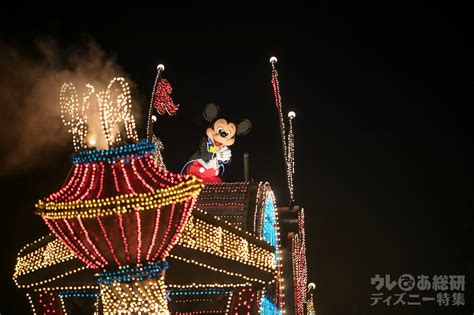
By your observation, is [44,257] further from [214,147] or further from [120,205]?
[214,147]

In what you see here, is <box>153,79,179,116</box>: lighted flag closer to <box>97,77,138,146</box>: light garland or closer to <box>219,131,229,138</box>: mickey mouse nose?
<box>219,131,229,138</box>: mickey mouse nose

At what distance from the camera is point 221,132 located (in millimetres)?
17812

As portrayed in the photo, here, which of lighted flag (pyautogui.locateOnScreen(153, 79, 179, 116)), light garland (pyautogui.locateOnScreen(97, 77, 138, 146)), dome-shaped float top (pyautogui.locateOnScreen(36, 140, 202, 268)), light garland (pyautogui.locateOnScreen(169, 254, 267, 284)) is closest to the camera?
dome-shaped float top (pyautogui.locateOnScreen(36, 140, 202, 268))

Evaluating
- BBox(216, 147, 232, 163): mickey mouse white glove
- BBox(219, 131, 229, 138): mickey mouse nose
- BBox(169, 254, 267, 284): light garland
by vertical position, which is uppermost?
BBox(219, 131, 229, 138): mickey mouse nose

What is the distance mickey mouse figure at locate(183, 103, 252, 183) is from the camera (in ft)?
56.3

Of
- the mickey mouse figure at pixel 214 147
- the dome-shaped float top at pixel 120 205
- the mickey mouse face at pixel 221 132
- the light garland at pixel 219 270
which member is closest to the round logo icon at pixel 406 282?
the mickey mouse figure at pixel 214 147

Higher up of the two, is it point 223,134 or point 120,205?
point 223,134

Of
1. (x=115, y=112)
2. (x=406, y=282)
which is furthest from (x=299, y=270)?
(x=406, y=282)

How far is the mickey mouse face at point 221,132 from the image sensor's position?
58.1ft

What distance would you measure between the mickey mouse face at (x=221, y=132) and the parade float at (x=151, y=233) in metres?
0.03

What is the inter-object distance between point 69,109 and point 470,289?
27059mm
